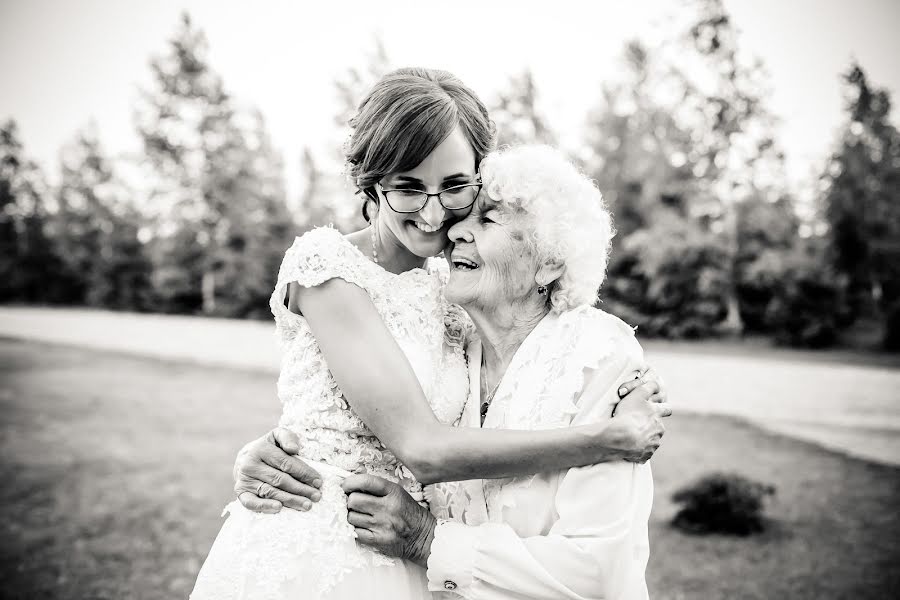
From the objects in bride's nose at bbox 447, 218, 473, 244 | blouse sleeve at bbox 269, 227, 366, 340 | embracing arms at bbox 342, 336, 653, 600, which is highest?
bride's nose at bbox 447, 218, 473, 244

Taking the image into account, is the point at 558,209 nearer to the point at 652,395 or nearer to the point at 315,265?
the point at 652,395

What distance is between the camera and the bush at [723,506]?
656 centimetres

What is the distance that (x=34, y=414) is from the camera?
438 inches

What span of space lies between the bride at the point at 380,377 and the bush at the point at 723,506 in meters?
5.31

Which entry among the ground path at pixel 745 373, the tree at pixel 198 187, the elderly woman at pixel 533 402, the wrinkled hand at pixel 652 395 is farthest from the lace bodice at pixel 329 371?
the tree at pixel 198 187

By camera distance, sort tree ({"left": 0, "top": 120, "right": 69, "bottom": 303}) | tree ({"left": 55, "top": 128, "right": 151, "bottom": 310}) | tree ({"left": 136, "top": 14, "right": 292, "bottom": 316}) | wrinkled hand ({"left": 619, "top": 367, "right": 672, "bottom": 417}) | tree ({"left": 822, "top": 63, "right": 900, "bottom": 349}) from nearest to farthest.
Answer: wrinkled hand ({"left": 619, "top": 367, "right": 672, "bottom": 417}), tree ({"left": 822, "top": 63, "right": 900, "bottom": 349}), tree ({"left": 136, "top": 14, "right": 292, "bottom": 316}), tree ({"left": 55, "top": 128, "right": 151, "bottom": 310}), tree ({"left": 0, "top": 120, "right": 69, "bottom": 303})

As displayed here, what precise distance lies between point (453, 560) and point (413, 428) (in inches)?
20.7

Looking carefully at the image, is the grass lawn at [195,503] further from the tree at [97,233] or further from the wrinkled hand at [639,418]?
the tree at [97,233]

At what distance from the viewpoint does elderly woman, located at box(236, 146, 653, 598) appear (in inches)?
79.7

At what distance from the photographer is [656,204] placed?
26.0 metres

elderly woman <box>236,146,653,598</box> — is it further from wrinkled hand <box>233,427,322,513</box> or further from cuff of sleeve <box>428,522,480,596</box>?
wrinkled hand <box>233,427,322,513</box>

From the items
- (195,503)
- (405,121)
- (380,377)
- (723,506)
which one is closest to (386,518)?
(380,377)

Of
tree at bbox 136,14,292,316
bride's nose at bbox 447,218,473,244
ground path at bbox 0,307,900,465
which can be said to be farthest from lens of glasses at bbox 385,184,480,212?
tree at bbox 136,14,292,316

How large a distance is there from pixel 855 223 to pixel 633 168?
931 cm
